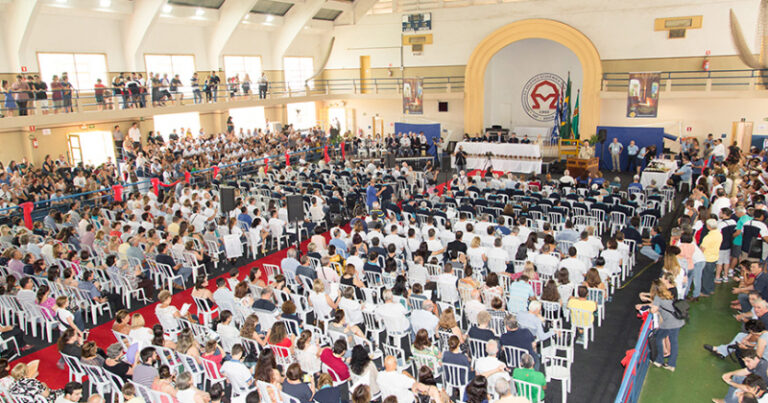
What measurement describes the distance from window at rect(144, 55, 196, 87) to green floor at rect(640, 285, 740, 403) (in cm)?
2290

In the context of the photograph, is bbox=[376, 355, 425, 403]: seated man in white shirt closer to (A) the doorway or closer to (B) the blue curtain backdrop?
(A) the doorway

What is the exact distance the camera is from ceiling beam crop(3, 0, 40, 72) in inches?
724

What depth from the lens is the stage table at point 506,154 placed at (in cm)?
2215

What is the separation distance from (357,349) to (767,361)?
4.98 meters

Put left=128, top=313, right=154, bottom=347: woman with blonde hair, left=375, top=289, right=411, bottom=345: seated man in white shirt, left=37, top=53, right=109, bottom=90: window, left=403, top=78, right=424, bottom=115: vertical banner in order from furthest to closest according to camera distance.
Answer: left=403, top=78, right=424, bottom=115: vertical banner < left=37, top=53, right=109, bottom=90: window < left=375, top=289, right=411, bottom=345: seated man in white shirt < left=128, top=313, right=154, bottom=347: woman with blonde hair

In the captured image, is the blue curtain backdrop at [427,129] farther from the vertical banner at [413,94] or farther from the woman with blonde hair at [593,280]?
the woman with blonde hair at [593,280]

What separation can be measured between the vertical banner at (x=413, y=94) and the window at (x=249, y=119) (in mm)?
9221

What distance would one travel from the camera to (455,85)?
28.2 meters

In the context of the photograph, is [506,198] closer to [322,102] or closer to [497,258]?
[497,258]

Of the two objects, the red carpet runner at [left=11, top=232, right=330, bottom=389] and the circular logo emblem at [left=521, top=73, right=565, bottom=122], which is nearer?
the red carpet runner at [left=11, top=232, right=330, bottom=389]

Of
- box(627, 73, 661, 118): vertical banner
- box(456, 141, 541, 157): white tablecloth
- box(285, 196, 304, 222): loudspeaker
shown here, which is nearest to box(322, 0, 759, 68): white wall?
box(627, 73, 661, 118): vertical banner

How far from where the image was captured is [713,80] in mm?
21984

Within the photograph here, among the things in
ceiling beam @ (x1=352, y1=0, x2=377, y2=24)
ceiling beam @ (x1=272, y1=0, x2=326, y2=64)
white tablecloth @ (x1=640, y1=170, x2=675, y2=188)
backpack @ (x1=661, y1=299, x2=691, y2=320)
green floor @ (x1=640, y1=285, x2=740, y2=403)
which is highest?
ceiling beam @ (x1=352, y1=0, x2=377, y2=24)

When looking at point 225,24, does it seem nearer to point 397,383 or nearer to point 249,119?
point 249,119
